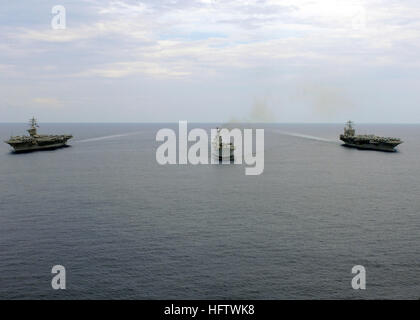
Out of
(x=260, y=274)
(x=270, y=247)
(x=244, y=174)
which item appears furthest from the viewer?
(x=244, y=174)

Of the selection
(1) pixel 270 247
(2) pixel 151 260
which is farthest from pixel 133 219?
(1) pixel 270 247

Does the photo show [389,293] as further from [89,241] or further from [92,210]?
[92,210]

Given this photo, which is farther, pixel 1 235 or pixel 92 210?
pixel 92 210

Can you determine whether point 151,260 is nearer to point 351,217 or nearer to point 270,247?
point 270,247
